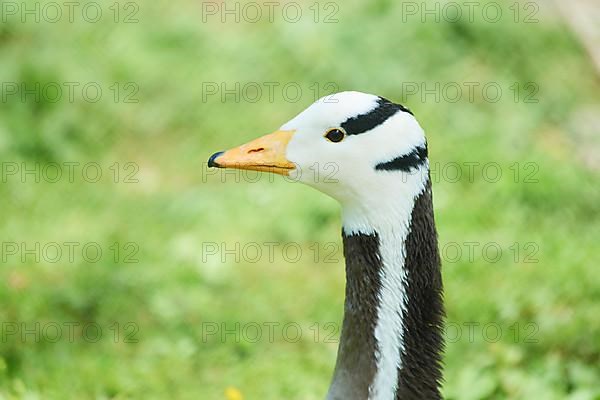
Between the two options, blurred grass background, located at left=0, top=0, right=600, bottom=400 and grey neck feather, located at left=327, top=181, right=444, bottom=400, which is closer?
grey neck feather, located at left=327, top=181, right=444, bottom=400

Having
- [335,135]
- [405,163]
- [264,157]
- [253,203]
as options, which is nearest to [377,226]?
[405,163]

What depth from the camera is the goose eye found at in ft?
9.70

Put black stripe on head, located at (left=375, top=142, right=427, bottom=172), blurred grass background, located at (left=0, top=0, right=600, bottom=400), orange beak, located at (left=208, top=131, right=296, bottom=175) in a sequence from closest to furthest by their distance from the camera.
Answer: black stripe on head, located at (left=375, top=142, right=427, bottom=172), orange beak, located at (left=208, top=131, right=296, bottom=175), blurred grass background, located at (left=0, top=0, right=600, bottom=400)

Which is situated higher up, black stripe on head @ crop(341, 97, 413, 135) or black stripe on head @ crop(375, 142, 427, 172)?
black stripe on head @ crop(341, 97, 413, 135)

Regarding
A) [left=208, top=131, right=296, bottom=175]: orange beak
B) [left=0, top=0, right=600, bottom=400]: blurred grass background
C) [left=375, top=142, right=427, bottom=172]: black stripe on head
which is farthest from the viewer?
[left=0, top=0, right=600, bottom=400]: blurred grass background

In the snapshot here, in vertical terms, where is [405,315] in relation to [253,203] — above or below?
above

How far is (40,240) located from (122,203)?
0.65 meters

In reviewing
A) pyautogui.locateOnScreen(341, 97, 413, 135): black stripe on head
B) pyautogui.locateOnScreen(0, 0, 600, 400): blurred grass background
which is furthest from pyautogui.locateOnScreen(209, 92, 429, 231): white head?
pyautogui.locateOnScreen(0, 0, 600, 400): blurred grass background

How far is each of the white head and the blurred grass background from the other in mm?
1463

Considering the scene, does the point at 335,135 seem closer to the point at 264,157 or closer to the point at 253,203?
the point at 264,157

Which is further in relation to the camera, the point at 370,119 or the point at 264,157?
the point at 264,157

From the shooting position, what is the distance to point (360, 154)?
291 centimetres

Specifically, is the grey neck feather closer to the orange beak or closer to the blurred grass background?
the orange beak

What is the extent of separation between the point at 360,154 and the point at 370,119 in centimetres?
11
